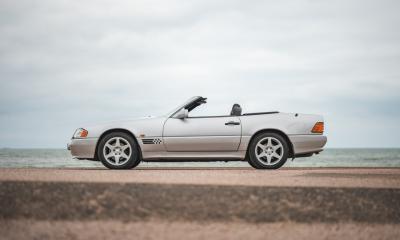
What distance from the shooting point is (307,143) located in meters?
9.13

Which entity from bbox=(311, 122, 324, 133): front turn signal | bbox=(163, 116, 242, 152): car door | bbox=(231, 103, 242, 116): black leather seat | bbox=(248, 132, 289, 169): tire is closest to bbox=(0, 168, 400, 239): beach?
bbox=(248, 132, 289, 169): tire

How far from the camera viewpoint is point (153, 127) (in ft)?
29.9

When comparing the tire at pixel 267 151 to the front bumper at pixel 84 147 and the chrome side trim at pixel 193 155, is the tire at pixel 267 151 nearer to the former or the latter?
the chrome side trim at pixel 193 155

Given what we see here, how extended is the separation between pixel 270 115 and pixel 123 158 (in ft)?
9.53

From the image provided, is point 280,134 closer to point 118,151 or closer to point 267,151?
point 267,151

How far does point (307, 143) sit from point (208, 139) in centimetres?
188

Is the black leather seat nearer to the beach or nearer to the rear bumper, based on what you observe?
the rear bumper

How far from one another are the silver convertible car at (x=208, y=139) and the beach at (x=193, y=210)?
3556mm

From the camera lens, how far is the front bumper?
30.2 feet

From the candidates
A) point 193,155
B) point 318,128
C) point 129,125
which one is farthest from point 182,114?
point 318,128

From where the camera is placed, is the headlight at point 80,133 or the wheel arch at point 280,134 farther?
the headlight at point 80,133

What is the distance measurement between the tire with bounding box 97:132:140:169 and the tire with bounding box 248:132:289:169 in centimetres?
221

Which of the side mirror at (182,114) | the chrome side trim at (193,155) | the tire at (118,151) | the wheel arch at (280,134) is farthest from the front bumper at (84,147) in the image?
the wheel arch at (280,134)

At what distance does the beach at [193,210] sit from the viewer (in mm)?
4520
